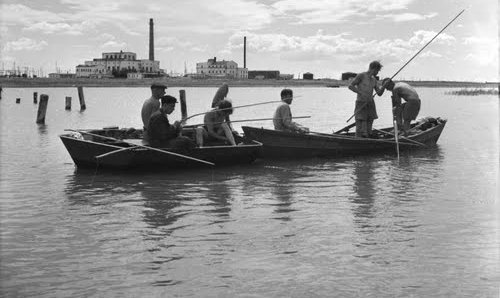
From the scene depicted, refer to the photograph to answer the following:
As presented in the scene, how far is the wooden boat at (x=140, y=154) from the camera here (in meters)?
14.1

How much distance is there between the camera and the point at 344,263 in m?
7.26

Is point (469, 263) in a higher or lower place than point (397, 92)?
lower

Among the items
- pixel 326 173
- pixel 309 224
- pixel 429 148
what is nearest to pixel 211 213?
pixel 309 224

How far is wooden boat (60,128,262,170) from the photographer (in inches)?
557

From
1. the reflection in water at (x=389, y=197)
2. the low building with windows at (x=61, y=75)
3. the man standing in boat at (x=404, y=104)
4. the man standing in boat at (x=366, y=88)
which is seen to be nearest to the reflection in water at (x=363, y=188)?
the reflection in water at (x=389, y=197)

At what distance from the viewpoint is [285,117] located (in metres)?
16.6

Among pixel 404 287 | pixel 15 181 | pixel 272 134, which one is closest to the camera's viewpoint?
pixel 404 287

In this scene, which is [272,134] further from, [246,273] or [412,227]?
[246,273]

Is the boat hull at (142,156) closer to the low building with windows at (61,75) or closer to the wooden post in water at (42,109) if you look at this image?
the wooden post in water at (42,109)

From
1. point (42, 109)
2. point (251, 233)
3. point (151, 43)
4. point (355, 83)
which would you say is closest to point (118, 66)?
point (151, 43)

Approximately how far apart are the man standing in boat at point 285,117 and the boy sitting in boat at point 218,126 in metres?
1.47

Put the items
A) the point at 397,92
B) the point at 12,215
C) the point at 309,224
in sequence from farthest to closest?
the point at 397,92, the point at 12,215, the point at 309,224

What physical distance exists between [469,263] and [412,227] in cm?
180

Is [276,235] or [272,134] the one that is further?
[272,134]
